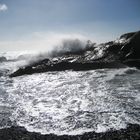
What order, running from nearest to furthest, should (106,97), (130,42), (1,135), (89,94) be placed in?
(1,135) < (106,97) < (89,94) < (130,42)

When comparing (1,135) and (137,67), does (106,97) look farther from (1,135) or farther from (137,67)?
(137,67)

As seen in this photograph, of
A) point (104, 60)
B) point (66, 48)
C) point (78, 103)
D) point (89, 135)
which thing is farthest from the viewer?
point (66, 48)

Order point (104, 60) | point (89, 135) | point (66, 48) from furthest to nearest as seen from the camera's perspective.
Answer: point (66, 48), point (104, 60), point (89, 135)

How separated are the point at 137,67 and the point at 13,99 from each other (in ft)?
62.1

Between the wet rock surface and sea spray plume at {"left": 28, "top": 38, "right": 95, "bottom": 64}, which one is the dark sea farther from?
sea spray plume at {"left": 28, "top": 38, "right": 95, "bottom": 64}

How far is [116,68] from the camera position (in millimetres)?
33938

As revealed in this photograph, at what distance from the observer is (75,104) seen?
18.8 metres

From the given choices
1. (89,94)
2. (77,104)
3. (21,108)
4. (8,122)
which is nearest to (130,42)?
(89,94)

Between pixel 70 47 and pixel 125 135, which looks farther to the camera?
pixel 70 47

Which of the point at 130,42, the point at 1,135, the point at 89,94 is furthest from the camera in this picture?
the point at 130,42

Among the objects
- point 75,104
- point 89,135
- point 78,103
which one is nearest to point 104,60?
point 78,103

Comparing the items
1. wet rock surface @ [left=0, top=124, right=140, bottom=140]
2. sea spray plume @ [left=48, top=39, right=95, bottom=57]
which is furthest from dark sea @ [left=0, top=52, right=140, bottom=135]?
sea spray plume @ [left=48, top=39, right=95, bottom=57]

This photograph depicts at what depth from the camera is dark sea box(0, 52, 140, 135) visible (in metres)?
14.4

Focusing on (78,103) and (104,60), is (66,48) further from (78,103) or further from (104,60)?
(78,103)
